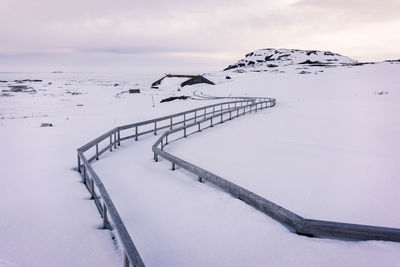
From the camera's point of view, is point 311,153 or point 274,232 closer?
point 274,232

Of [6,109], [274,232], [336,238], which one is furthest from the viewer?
[6,109]

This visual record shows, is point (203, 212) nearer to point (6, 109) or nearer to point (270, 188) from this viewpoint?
point (270, 188)

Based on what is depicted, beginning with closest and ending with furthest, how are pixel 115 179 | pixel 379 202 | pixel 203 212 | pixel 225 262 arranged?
pixel 225 262 < pixel 203 212 < pixel 379 202 < pixel 115 179

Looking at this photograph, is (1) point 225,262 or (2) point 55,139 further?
(2) point 55,139

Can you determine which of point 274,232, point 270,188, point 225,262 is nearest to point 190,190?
point 270,188

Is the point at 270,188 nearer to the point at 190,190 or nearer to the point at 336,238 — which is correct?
the point at 190,190

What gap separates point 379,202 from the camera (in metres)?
7.16

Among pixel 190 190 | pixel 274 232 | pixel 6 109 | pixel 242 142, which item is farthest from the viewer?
pixel 6 109

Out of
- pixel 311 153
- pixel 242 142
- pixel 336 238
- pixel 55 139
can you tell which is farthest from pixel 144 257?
pixel 55 139

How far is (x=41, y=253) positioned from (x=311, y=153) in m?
9.73

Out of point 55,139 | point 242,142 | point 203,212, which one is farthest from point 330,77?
point 203,212

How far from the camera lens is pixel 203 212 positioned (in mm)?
6648

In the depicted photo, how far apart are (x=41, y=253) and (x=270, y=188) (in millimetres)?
5377

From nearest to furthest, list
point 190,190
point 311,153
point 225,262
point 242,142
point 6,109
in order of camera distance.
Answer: point 225,262
point 190,190
point 311,153
point 242,142
point 6,109
